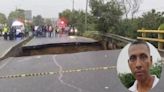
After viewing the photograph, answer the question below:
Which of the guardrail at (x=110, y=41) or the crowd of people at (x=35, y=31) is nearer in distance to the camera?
the guardrail at (x=110, y=41)

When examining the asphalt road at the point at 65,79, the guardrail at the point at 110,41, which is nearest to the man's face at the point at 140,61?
the asphalt road at the point at 65,79

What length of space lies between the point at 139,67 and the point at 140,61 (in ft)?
0.15

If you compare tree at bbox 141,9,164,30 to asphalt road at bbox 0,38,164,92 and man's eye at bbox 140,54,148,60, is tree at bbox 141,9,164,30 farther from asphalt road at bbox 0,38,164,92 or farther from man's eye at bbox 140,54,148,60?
man's eye at bbox 140,54,148,60

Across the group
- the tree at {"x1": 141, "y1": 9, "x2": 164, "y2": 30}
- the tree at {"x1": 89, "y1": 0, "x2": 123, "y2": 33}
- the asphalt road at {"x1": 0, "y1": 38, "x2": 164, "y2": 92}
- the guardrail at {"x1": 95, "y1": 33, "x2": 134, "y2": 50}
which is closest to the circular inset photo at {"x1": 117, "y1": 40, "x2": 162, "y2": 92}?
the asphalt road at {"x1": 0, "y1": 38, "x2": 164, "y2": 92}

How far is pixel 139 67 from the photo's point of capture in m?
3.15

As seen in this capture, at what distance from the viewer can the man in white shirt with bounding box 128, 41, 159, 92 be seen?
3.16m

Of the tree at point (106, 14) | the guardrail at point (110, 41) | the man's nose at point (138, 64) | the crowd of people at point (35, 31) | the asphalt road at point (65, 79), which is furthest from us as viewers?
the crowd of people at point (35, 31)

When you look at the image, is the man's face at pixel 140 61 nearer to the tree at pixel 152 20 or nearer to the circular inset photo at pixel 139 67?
the circular inset photo at pixel 139 67

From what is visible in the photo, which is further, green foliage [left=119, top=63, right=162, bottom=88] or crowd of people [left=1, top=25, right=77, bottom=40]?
crowd of people [left=1, top=25, right=77, bottom=40]

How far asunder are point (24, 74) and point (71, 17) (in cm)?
7529

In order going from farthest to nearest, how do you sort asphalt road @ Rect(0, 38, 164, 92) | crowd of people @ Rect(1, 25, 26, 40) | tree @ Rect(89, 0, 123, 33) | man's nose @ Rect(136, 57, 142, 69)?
1. crowd of people @ Rect(1, 25, 26, 40)
2. tree @ Rect(89, 0, 123, 33)
3. asphalt road @ Rect(0, 38, 164, 92)
4. man's nose @ Rect(136, 57, 142, 69)

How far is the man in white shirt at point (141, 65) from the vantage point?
3.16 meters

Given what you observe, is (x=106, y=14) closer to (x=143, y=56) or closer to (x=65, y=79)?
(x=65, y=79)

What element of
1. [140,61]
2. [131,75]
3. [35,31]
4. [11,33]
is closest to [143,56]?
[140,61]
